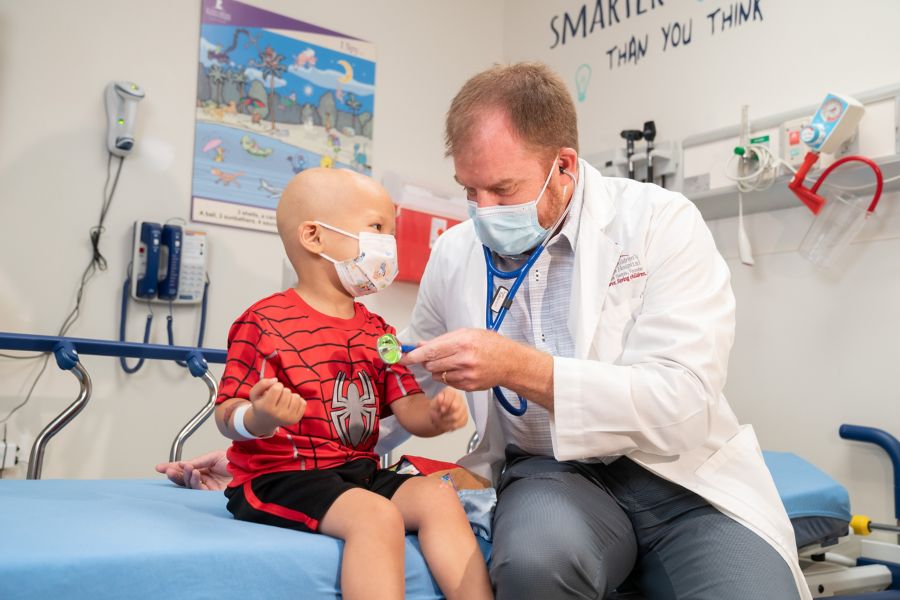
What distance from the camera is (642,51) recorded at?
11.0 feet

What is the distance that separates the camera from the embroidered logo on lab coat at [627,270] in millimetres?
1467

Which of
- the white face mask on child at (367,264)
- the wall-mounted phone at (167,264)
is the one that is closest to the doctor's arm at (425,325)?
the white face mask on child at (367,264)

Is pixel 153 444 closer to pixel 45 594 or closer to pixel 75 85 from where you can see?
pixel 75 85

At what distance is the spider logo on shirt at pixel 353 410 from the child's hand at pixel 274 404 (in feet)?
0.72

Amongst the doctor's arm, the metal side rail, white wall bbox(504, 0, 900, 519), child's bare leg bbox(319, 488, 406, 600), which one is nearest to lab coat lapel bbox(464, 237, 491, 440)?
the doctor's arm

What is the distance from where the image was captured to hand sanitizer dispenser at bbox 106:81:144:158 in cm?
279

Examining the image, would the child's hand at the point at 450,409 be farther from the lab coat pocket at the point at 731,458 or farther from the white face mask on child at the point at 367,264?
the lab coat pocket at the point at 731,458

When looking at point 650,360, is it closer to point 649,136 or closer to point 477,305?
point 477,305

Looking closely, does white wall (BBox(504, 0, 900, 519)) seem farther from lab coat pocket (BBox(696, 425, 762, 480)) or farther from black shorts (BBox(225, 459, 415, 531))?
black shorts (BBox(225, 459, 415, 531))

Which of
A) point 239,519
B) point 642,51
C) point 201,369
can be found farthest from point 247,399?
point 642,51

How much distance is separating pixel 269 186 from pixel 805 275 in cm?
211

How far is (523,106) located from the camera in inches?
59.9

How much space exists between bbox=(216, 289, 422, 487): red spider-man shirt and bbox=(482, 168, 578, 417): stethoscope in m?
0.24

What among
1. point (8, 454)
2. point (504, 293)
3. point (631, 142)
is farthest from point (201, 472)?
point (631, 142)
